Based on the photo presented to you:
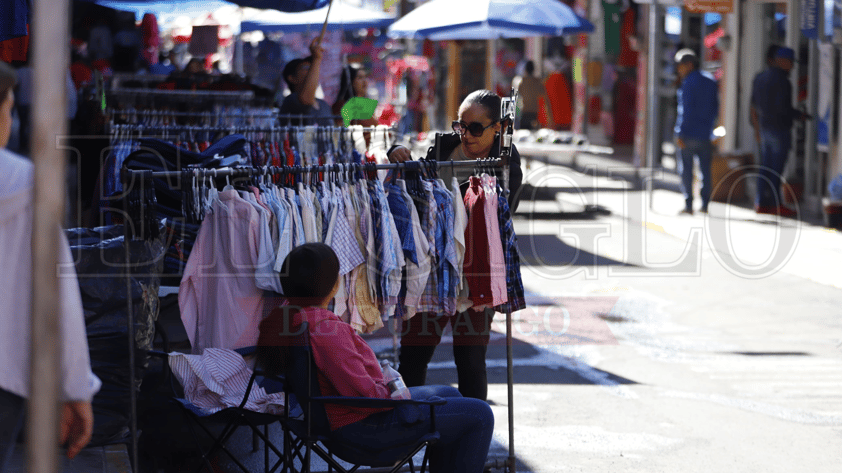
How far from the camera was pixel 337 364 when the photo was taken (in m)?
3.70

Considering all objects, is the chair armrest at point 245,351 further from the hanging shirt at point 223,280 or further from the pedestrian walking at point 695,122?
the pedestrian walking at point 695,122

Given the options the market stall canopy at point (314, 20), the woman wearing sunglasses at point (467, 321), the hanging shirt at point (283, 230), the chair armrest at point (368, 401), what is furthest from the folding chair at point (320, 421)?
the market stall canopy at point (314, 20)

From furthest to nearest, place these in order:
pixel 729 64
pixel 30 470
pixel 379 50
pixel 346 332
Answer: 1. pixel 379 50
2. pixel 729 64
3. pixel 346 332
4. pixel 30 470

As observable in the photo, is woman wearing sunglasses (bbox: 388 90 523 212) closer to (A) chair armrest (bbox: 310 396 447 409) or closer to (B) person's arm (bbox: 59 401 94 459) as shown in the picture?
(A) chair armrest (bbox: 310 396 447 409)

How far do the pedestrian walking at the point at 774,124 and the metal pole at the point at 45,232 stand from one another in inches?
501

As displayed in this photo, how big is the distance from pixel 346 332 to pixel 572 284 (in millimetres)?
6480

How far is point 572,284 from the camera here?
994 cm

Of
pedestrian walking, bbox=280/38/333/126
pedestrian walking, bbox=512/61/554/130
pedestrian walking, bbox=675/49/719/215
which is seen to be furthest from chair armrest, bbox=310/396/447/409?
pedestrian walking, bbox=512/61/554/130

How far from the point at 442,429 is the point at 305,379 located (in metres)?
0.58

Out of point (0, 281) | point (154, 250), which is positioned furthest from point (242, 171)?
point (0, 281)

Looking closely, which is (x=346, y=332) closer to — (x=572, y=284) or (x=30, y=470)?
(x=30, y=470)

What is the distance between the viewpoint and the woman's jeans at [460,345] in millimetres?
4988

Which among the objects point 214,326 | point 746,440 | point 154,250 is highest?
point 154,250

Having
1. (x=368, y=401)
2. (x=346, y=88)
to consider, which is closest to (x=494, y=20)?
(x=346, y=88)
